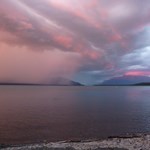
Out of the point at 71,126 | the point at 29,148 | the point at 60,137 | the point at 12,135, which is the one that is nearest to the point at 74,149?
the point at 29,148

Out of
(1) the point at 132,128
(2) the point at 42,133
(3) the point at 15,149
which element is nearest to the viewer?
(3) the point at 15,149

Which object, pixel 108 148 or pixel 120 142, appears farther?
pixel 120 142

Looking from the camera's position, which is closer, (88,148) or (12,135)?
(88,148)

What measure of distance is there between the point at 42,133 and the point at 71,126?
10.00 meters

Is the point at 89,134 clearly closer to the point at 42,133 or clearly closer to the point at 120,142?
the point at 42,133

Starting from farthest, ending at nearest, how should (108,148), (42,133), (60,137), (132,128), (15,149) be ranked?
(132,128) → (42,133) → (60,137) → (15,149) → (108,148)

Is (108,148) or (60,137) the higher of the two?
(108,148)

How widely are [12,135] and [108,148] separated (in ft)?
87.6

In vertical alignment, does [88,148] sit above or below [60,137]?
above

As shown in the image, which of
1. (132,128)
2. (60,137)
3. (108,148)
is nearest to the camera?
(108,148)

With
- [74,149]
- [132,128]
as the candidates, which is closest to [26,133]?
[132,128]

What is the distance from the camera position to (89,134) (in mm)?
44938

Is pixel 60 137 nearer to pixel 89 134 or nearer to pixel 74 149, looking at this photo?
pixel 89 134

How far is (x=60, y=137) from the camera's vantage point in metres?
43.6
